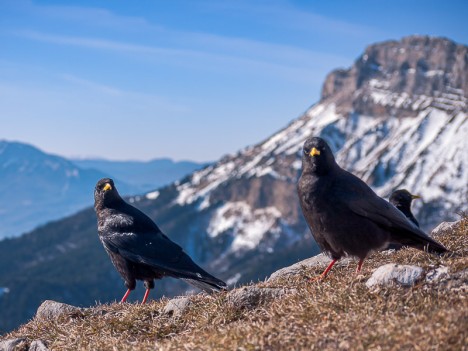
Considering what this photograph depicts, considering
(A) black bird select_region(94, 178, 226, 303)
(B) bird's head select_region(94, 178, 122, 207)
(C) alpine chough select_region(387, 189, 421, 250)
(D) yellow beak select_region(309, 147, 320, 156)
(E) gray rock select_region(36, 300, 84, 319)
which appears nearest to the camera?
(D) yellow beak select_region(309, 147, 320, 156)

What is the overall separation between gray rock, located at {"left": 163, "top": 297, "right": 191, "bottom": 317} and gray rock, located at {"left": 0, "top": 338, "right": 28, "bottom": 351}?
2.58 metres

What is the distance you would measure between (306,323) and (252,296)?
1.91m

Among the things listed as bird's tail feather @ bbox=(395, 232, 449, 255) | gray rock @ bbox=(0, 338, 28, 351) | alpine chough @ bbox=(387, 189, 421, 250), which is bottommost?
gray rock @ bbox=(0, 338, 28, 351)

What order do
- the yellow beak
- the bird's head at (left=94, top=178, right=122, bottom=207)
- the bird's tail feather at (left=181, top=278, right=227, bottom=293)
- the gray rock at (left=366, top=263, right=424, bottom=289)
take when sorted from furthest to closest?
the bird's head at (left=94, top=178, right=122, bottom=207)
the bird's tail feather at (left=181, top=278, right=227, bottom=293)
the yellow beak
the gray rock at (left=366, top=263, right=424, bottom=289)

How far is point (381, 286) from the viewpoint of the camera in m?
8.83

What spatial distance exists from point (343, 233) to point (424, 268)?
2.32 meters

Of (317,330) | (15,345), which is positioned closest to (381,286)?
(317,330)

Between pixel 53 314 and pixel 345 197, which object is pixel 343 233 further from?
pixel 53 314

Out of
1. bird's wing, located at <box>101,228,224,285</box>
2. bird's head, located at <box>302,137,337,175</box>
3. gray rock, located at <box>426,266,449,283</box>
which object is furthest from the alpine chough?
Answer: gray rock, located at <box>426,266,449,283</box>

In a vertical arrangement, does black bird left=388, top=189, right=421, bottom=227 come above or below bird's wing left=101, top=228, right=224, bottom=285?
above

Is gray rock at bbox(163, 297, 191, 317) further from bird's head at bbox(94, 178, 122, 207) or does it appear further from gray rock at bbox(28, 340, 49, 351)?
bird's head at bbox(94, 178, 122, 207)

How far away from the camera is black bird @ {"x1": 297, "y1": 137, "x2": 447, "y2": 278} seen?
11328mm

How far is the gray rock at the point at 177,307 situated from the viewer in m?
10.4

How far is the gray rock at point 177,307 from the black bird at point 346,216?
2539mm
